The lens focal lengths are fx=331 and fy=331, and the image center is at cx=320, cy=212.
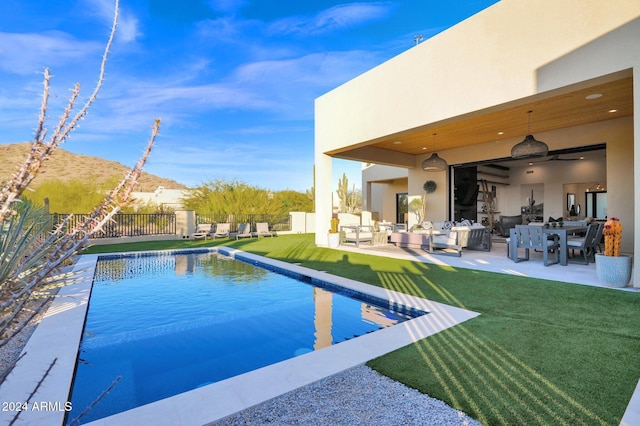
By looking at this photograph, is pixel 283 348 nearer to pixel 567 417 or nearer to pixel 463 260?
pixel 567 417

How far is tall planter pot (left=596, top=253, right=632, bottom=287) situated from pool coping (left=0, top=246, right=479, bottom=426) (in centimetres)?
305

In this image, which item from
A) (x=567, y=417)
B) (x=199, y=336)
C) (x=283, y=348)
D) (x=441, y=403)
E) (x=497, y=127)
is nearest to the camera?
(x=567, y=417)

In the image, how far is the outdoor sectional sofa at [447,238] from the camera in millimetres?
9125

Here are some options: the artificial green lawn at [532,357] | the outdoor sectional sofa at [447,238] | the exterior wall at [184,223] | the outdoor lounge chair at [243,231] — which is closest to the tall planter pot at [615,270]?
the artificial green lawn at [532,357]

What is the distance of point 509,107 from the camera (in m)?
6.95

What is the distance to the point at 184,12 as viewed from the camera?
12.0 m

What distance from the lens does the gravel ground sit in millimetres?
2127

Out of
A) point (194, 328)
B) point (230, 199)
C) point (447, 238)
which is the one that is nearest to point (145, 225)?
point (230, 199)

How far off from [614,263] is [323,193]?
8.16 meters

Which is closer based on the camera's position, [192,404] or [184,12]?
[192,404]

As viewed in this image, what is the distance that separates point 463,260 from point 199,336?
22.1 feet

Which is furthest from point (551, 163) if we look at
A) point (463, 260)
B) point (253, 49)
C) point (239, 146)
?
point (239, 146)

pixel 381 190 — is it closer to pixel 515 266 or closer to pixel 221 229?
pixel 221 229

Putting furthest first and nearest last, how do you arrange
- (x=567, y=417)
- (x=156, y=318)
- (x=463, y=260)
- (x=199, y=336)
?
(x=463, y=260) → (x=156, y=318) → (x=199, y=336) → (x=567, y=417)
